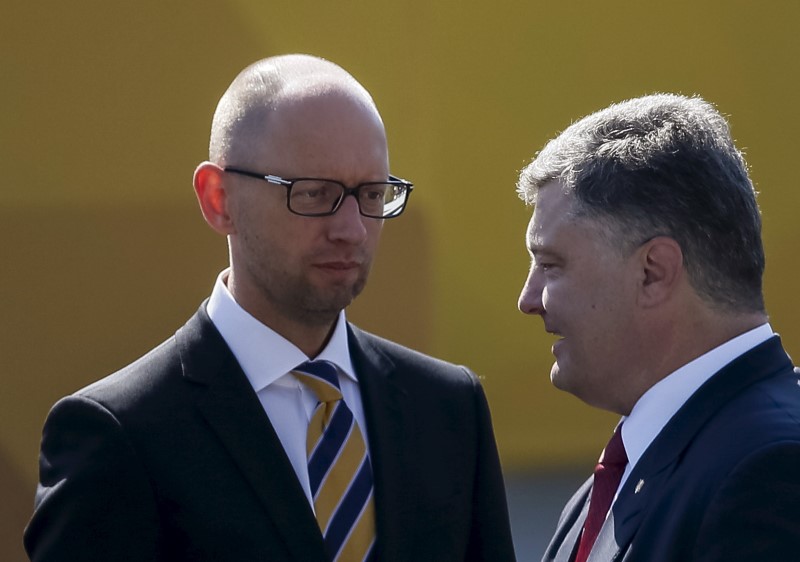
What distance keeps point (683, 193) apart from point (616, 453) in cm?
49

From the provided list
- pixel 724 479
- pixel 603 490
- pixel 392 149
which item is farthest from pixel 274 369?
pixel 392 149

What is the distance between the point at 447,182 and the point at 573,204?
3.62 meters

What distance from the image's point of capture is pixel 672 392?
1.98m

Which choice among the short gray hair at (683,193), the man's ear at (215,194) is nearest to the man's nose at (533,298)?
the short gray hair at (683,193)

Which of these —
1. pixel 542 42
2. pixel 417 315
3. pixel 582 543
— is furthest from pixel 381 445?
pixel 542 42

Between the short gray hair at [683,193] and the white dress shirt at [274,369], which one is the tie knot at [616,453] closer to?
the short gray hair at [683,193]

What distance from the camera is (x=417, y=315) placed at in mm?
5375

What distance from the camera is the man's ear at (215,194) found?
7.98 feet

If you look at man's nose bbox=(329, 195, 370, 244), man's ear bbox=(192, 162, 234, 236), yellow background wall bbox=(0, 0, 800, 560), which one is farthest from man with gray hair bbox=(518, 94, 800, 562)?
yellow background wall bbox=(0, 0, 800, 560)

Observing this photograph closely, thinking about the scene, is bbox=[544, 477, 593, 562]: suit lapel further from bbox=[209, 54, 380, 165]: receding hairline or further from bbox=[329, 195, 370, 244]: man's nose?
bbox=[209, 54, 380, 165]: receding hairline

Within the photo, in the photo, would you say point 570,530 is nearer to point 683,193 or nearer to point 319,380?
point 319,380

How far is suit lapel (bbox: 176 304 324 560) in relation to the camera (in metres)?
2.24

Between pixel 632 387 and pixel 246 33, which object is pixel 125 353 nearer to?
pixel 246 33

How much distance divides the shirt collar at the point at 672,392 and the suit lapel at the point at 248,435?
634 mm
